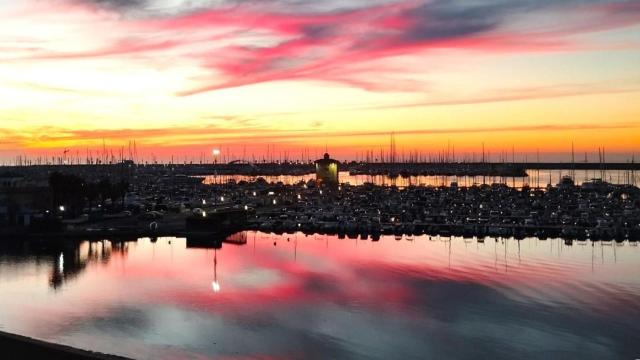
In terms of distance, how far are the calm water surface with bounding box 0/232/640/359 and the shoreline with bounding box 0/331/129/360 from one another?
12.6 ft

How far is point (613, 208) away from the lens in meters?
42.7

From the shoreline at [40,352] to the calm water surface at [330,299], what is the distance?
3.84 meters

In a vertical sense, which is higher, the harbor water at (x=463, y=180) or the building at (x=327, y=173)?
the building at (x=327, y=173)

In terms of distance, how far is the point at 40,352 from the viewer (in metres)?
10.6

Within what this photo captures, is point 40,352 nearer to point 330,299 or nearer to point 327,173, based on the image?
point 330,299

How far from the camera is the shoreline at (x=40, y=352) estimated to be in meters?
10.3

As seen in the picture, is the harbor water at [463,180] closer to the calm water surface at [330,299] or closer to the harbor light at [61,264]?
the calm water surface at [330,299]

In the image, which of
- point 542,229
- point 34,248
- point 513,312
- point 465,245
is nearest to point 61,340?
point 513,312

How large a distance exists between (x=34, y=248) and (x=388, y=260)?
17366mm

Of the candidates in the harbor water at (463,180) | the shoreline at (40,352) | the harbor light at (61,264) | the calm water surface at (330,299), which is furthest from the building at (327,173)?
the shoreline at (40,352)

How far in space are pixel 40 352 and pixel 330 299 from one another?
1120 cm

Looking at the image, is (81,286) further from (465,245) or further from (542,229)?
(542,229)

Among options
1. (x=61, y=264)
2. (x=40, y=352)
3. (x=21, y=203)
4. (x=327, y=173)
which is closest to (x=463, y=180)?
(x=327, y=173)

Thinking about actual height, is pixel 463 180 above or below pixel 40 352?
above
